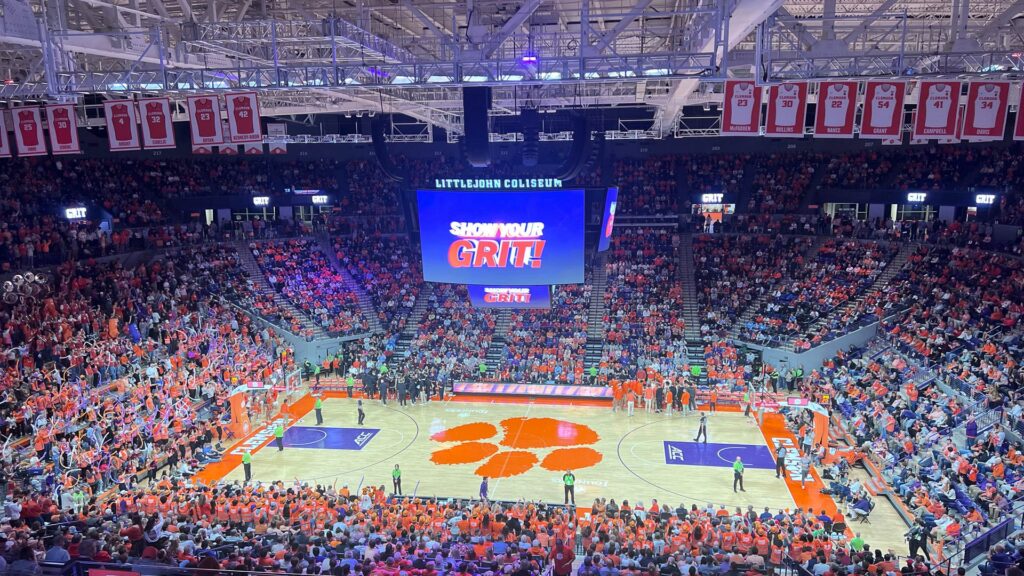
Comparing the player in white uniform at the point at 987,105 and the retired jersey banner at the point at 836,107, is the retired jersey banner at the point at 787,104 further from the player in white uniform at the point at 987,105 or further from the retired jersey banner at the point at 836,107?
the player in white uniform at the point at 987,105

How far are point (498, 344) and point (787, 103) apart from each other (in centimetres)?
1755

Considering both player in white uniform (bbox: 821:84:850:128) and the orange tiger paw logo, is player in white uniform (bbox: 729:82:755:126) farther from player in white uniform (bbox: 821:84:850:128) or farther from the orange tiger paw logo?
the orange tiger paw logo

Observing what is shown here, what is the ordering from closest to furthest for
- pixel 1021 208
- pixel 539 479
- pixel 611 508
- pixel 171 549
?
pixel 171 549
pixel 611 508
pixel 539 479
pixel 1021 208

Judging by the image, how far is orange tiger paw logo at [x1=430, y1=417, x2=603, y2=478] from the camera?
2170 cm

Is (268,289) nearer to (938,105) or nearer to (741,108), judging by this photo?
(741,108)

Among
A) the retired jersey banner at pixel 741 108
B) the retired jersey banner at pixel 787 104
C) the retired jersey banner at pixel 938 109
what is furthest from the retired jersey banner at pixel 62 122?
the retired jersey banner at pixel 938 109

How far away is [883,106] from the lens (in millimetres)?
18141

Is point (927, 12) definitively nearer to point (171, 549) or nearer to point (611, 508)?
point (611, 508)

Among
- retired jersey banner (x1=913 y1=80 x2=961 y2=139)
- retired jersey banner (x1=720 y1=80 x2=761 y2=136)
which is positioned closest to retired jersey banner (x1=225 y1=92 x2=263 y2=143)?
retired jersey banner (x1=720 y1=80 x2=761 y2=136)

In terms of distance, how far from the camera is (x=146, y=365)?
24.7 meters

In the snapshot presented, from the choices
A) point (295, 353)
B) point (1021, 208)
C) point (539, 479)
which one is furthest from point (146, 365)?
point (1021, 208)

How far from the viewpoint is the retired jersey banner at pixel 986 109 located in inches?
689

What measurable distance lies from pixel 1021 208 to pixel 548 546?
24434 millimetres

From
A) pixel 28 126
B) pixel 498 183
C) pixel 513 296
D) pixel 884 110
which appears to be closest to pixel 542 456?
pixel 513 296
